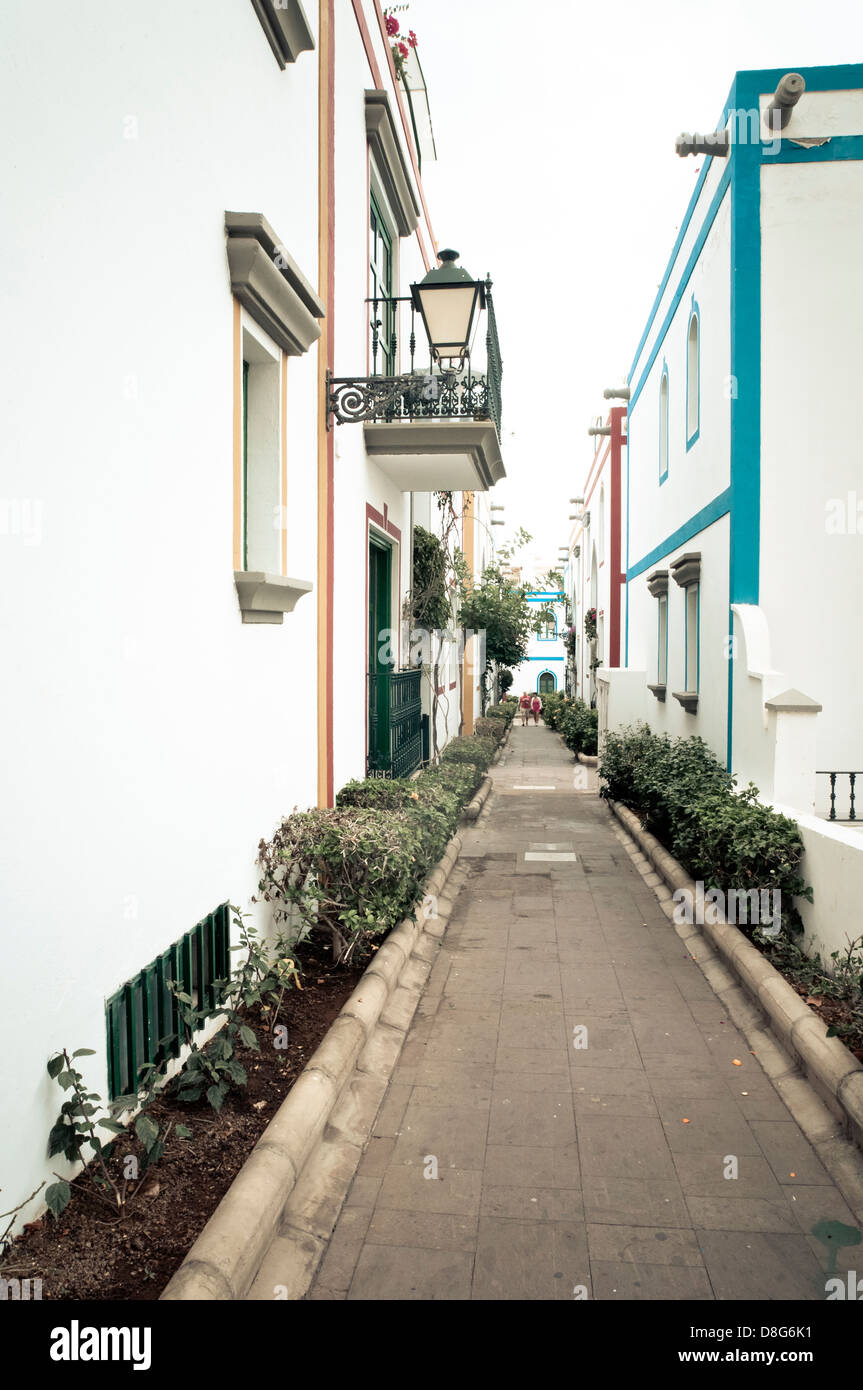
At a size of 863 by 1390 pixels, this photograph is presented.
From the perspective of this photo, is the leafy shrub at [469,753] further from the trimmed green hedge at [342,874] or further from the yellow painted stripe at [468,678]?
the trimmed green hedge at [342,874]

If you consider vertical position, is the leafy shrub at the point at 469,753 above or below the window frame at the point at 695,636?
below

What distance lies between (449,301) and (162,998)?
4644 millimetres

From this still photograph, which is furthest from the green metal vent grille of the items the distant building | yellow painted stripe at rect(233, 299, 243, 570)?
the distant building

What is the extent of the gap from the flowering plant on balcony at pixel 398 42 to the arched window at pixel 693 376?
3.76 m

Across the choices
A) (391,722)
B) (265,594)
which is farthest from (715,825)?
(265,594)

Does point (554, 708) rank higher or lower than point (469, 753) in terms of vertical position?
lower

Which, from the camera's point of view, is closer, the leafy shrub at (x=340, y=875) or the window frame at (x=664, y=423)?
the leafy shrub at (x=340, y=875)

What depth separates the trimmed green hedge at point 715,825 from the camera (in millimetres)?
5703

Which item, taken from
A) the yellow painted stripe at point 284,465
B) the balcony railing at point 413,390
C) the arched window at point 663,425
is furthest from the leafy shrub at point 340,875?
the arched window at point 663,425

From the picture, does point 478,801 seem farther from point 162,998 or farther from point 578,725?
point 162,998

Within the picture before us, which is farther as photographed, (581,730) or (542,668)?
(542,668)

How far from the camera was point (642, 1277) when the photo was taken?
2820 millimetres

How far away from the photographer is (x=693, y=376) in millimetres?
10398

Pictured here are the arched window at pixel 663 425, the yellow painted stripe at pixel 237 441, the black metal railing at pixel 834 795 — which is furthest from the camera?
the arched window at pixel 663 425
